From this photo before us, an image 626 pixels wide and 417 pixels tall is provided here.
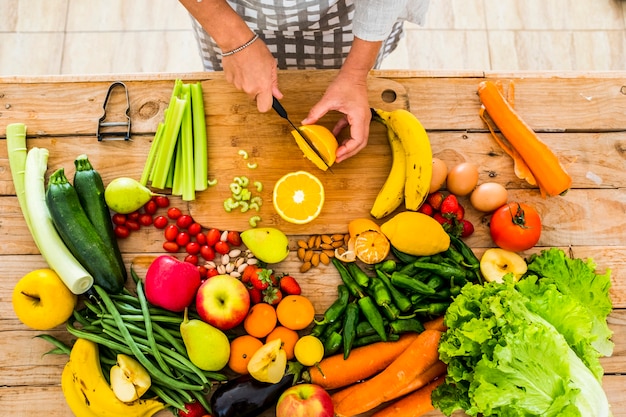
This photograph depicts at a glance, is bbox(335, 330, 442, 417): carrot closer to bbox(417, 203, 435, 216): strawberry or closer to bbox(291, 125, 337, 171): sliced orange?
bbox(417, 203, 435, 216): strawberry

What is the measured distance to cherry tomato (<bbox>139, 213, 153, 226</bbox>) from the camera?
1.92 meters

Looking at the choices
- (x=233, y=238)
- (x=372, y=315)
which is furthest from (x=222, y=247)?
(x=372, y=315)

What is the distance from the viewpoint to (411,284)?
181 centimetres

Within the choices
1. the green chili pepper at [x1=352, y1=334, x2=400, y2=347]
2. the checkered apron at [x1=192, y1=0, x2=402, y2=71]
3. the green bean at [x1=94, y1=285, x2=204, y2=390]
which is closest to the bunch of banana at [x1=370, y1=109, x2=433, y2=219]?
the checkered apron at [x1=192, y1=0, x2=402, y2=71]

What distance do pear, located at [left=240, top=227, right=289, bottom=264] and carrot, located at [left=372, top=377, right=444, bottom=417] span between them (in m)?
0.64

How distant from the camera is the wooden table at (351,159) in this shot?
194 centimetres

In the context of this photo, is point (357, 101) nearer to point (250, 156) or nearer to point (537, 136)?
point (250, 156)

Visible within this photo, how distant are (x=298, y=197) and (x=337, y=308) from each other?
420mm

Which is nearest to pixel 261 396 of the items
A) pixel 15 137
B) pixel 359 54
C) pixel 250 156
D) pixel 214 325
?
pixel 214 325

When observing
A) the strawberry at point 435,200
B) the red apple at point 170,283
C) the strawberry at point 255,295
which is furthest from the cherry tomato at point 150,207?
the strawberry at point 435,200

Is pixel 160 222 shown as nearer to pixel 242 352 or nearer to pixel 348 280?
pixel 242 352

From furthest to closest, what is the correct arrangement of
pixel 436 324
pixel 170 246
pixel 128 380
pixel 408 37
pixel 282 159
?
pixel 408 37 → pixel 282 159 → pixel 170 246 → pixel 436 324 → pixel 128 380

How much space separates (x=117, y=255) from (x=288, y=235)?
2.03 ft

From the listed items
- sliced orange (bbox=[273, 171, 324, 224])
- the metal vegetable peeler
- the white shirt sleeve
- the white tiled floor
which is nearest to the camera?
the white shirt sleeve
